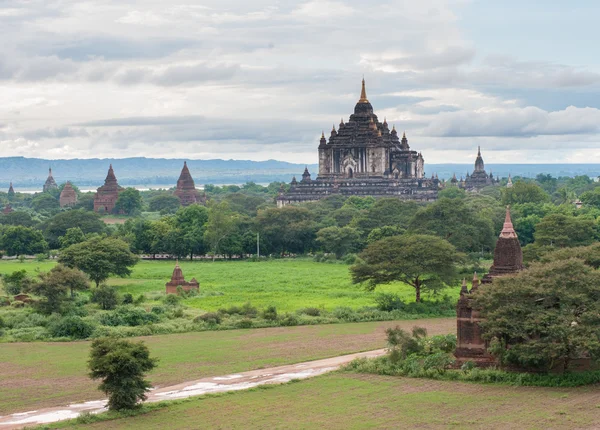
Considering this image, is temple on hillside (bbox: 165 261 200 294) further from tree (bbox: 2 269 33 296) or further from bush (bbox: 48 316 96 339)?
bush (bbox: 48 316 96 339)

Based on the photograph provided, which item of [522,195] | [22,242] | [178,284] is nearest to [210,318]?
[178,284]

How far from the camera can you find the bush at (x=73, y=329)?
54906 millimetres

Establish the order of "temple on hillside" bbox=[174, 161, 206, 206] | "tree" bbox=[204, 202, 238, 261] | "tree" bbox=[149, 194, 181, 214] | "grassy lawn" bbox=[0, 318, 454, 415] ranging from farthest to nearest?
"temple on hillside" bbox=[174, 161, 206, 206]
"tree" bbox=[149, 194, 181, 214]
"tree" bbox=[204, 202, 238, 261]
"grassy lawn" bbox=[0, 318, 454, 415]

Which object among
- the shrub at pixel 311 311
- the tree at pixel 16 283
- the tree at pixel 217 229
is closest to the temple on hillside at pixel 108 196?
the tree at pixel 217 229

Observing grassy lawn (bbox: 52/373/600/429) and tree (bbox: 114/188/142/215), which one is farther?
tree (bbox: 114/188/142/215)

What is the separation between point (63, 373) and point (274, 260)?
57.6 metres

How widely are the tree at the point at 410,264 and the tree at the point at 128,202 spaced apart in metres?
113

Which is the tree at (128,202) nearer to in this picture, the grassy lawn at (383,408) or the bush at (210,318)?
the bush at (210,318)

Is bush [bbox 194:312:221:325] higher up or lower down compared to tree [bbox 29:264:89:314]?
lower down

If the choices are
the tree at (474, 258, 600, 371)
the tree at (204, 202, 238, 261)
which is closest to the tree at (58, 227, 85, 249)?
the tree at (204, 202, 238, 261)

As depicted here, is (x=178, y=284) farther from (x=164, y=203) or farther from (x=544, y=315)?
(x=164, y=203)

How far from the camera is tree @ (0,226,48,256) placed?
106 m

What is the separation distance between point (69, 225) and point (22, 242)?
8697mm

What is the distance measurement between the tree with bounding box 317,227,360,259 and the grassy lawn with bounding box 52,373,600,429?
57.3 m
